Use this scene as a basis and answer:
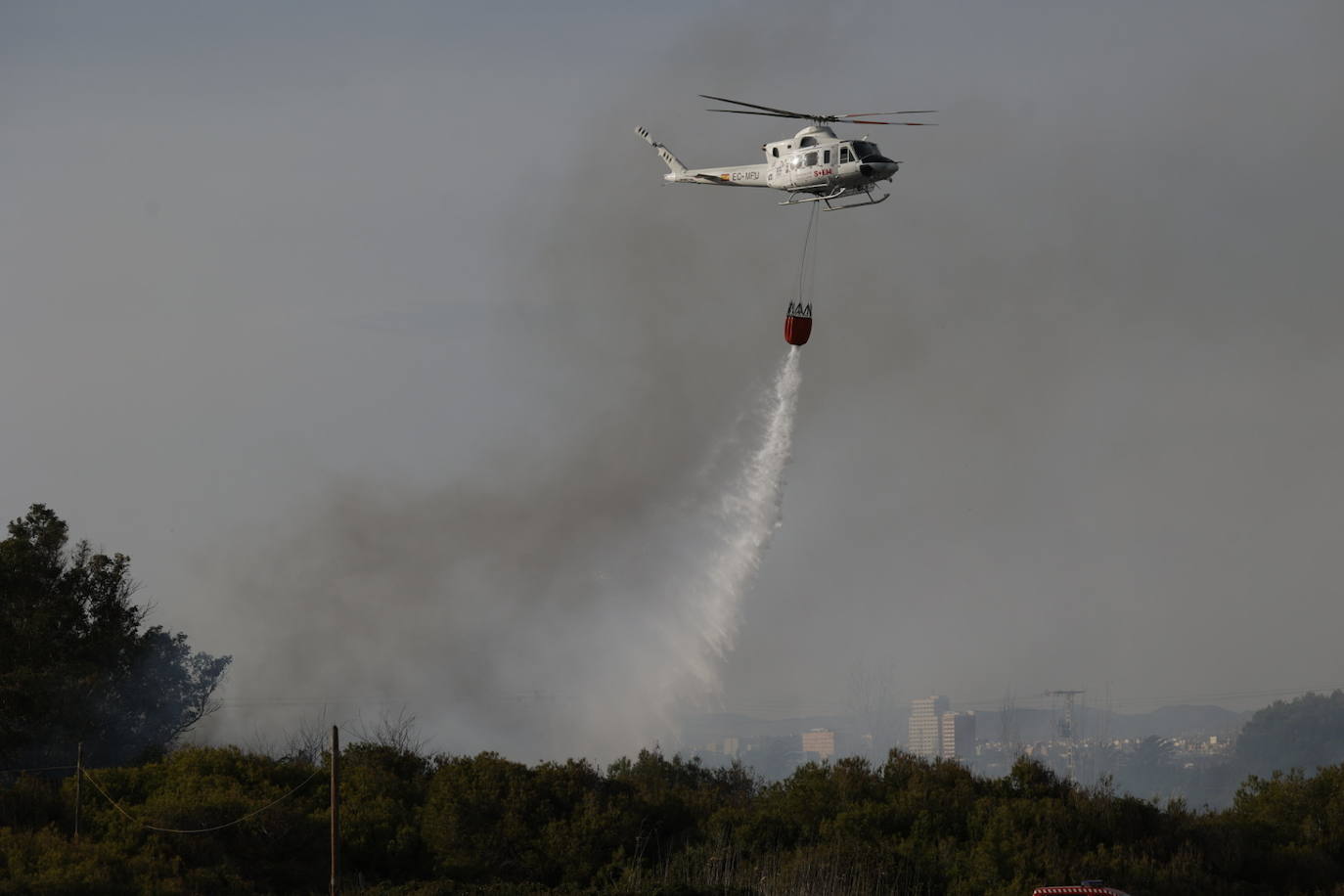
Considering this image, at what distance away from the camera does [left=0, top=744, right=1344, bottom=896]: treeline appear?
48438 mm

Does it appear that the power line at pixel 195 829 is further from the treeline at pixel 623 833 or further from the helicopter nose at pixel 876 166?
the helicopter nose at pixel 876 166

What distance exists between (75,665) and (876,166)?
46376mm

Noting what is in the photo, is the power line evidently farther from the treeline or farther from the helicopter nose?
the helicopter nose

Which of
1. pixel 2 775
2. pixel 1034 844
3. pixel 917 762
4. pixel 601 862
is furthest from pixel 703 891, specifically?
pixel 2 775

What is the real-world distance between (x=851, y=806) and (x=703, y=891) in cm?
1169

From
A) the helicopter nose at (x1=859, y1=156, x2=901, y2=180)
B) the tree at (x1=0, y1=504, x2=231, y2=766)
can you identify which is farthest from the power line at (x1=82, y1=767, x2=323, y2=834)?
the helicopter nose at (x1=859, y1=156, x2=901, y2=180)

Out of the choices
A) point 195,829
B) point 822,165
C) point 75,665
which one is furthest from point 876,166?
point 75,665

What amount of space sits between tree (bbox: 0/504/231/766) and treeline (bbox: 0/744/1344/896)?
13.6 meters

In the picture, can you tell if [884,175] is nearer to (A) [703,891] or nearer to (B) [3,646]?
(A) [703,891]

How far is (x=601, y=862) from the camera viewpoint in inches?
2117

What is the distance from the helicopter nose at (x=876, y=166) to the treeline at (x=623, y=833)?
75.2ft

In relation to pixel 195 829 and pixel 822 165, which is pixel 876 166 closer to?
pixel 822 165

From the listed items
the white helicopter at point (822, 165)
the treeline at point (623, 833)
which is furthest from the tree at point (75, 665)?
the white helicopter at point (822, 165)

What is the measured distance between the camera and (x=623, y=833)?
54781 mm
